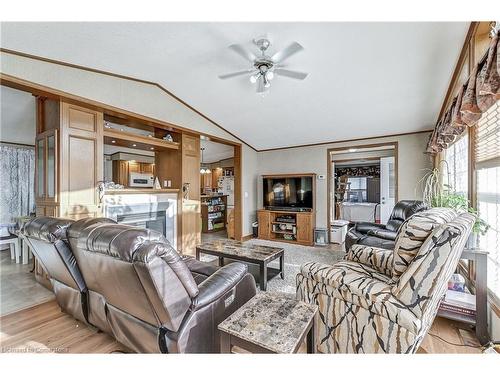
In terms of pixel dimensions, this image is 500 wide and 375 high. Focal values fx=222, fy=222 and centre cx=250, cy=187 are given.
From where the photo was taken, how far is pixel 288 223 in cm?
535

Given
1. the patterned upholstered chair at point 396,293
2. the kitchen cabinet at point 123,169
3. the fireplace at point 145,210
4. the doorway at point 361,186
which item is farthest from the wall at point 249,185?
the patterned upholstered chair at point 396,293

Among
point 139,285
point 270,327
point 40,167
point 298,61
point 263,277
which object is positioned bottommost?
point 263,277

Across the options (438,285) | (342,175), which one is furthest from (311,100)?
(342,175)

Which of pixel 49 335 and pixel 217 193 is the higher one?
pixel 217 193

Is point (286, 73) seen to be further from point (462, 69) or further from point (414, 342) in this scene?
point (414, 342)

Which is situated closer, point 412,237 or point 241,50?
point 412,237

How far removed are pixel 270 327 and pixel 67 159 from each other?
306cm

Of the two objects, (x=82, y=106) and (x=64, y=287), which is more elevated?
(x=82, y=106)

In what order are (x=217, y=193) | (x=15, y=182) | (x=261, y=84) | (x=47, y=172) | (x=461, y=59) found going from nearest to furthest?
(x=461, y=59)
(x=261, y=84)
(x=47, y=172)
(x=15, y=182)
(x=217, y=193)

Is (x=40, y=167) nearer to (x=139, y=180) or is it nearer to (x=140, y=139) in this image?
(x=140, y=139)

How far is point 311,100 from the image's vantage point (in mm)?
3529

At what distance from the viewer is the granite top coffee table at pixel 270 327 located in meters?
0.99

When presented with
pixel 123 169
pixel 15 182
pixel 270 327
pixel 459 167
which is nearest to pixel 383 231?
pixel 459 167
